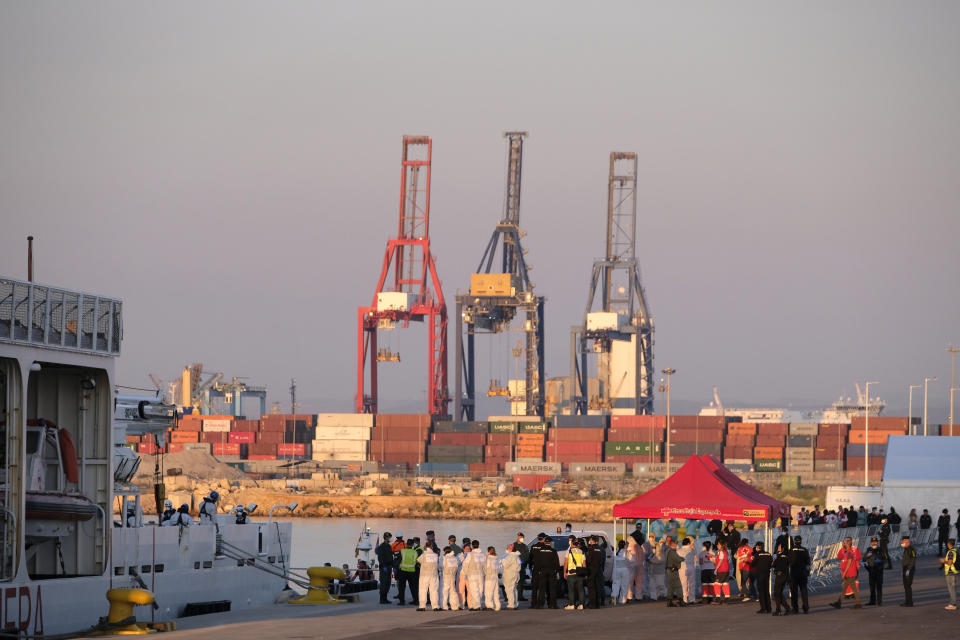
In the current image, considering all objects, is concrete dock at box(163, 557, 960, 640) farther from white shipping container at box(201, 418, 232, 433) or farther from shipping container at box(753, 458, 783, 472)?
white shipping container at box(201, 418, 232, 433)

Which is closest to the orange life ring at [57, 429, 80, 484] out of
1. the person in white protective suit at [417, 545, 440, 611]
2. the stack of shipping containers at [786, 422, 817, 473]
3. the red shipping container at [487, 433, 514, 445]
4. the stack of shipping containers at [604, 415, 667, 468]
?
the person in white protective suit at [417, 545, 440, 611]

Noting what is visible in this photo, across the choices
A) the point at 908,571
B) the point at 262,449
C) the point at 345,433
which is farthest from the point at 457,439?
the point at 908,571

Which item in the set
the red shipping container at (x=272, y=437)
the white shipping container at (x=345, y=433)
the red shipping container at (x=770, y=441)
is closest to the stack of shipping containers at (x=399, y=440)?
the white shipping container at (x=345, y=433)

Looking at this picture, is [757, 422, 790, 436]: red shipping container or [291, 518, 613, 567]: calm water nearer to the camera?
[291, 518, 613, 567]: calm water

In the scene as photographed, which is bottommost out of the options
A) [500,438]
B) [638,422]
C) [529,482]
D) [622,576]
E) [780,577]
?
[529,482]

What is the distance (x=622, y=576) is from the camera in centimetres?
2678

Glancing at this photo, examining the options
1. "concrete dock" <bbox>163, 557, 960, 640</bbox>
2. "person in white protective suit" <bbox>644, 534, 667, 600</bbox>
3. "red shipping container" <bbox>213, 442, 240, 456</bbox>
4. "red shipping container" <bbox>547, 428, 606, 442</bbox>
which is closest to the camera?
"concrete dock" <bbox>163, 557, 960, 640</bbox>

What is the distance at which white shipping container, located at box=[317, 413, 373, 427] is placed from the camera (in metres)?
145

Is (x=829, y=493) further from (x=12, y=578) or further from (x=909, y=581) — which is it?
(x=12, y=578)

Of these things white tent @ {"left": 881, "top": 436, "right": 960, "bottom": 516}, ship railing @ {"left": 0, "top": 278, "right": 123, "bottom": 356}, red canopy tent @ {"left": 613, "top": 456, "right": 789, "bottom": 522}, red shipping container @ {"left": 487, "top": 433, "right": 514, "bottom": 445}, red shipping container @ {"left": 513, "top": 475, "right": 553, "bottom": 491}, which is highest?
ship railing @ {"left": 0, "top": 278, "right": 123, "bottom": 356}

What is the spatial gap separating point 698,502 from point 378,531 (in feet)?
199

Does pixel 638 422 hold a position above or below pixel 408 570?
below

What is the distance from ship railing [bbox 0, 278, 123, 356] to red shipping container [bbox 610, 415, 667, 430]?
10880 centimetres

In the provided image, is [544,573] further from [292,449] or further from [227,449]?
[227,449]
